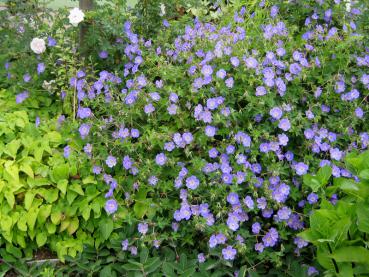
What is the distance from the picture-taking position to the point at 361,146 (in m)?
3.03

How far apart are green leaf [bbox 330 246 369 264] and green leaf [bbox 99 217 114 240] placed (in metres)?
1.22

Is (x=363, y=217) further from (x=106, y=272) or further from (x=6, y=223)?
(x=6, y=223)

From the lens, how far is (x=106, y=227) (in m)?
2.92

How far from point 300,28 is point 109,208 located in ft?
6.12

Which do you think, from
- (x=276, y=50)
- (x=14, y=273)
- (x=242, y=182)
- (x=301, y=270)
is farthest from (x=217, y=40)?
(x=14, y=273)

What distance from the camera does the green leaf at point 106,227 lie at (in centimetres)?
291

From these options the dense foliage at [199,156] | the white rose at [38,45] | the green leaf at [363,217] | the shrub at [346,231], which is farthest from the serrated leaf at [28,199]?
the green leaf at [363,217]

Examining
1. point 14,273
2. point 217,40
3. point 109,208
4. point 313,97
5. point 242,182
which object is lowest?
point 14,273

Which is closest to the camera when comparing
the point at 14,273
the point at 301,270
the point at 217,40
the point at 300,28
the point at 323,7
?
the point at 301,270

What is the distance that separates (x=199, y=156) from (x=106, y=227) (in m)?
0.62

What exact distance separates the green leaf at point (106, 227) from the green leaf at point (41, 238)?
31 centimetres

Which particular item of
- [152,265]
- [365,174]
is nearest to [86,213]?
[152,265]

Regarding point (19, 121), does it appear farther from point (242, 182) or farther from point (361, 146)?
point (361, 146)

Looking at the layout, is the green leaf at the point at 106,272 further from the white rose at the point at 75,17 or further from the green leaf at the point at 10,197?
the white rose at the point at 75,17
